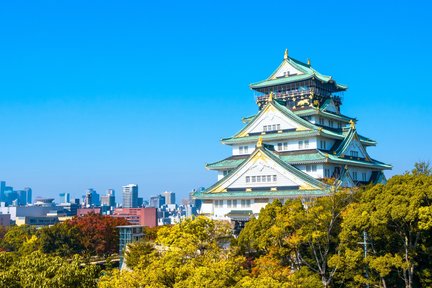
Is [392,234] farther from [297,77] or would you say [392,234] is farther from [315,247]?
[297,77]

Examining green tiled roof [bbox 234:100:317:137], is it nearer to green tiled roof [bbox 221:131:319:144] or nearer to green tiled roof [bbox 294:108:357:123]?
green tiled roof [bbox 221:131:319:144]

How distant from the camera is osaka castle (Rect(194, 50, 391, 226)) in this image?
49.2 m

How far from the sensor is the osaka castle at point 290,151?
49156 mm

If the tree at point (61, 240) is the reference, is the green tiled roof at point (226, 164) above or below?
above

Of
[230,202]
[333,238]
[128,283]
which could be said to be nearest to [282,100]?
[230,202]

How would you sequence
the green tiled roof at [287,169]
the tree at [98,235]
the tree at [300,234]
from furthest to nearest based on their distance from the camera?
1. the tree at [98,235]
2. the green tiled roof at [287,169]
3. the tree at [300,234]

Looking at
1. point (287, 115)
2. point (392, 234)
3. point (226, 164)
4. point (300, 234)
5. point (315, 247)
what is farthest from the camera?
point (226, 164)

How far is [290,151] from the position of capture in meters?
53.0

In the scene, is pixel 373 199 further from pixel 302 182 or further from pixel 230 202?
pixel 230 202

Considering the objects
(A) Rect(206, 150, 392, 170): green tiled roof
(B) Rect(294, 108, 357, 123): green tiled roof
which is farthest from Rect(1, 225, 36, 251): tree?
(B) Rect(294, 108, 357, 123): green tiled roof

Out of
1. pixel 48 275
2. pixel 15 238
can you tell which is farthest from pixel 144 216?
pixel 48 275

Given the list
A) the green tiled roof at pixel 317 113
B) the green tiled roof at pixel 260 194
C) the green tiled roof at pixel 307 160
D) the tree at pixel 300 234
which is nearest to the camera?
the tree at pixel 300 234

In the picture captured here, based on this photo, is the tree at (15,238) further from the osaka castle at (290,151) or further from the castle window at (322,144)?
the castle window at (322,144)

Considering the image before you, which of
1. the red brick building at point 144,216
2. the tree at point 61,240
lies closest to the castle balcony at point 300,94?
the tree at point 61,240
